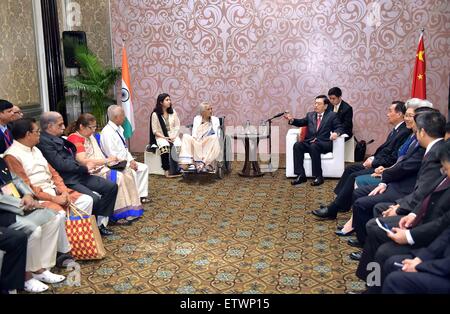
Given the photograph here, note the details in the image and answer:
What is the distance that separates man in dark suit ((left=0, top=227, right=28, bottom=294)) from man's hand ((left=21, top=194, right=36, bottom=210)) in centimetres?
37

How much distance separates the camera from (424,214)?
3.31 meters

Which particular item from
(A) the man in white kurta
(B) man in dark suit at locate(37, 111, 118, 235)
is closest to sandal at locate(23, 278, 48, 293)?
(B) man in dark suit at locate(37, 111, 118, 235)

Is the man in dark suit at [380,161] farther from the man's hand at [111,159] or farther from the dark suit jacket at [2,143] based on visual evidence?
the dark suit jacket at [2,143]

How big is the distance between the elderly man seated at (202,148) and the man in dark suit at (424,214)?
149 inches

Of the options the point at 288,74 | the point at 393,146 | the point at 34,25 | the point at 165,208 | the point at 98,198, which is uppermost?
the point at 34,25

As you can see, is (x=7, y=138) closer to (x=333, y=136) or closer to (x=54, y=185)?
(x=54, y=185)

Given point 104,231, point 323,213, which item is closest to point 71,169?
point 104,231

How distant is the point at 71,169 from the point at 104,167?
0.67 m

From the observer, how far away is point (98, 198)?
16.2 feet

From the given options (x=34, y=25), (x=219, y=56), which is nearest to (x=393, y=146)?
(x=219, y=56)

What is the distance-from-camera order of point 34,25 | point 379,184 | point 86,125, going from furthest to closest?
point 34,25, point 86,125, point 379,184

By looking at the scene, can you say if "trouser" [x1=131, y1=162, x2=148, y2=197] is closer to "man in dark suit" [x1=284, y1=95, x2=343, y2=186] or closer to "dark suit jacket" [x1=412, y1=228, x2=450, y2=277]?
"man in dark suit" [x1=284, y1=95, x2=343, y2=186]
